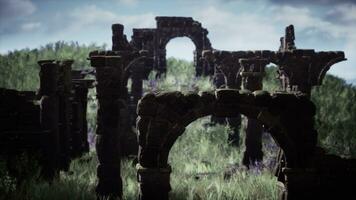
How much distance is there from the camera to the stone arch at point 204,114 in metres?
8.42

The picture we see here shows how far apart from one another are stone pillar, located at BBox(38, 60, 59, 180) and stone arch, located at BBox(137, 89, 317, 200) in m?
4.12

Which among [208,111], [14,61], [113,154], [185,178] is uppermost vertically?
[14,61]

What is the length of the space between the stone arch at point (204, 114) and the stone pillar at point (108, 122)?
1629 millimetres

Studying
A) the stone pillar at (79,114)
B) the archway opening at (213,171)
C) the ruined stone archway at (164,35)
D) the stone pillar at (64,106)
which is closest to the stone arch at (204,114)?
the archway opening at (213,171)

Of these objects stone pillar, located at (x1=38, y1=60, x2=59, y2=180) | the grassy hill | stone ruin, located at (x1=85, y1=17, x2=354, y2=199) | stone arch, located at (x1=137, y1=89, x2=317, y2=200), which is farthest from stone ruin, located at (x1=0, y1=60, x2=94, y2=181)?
stone arch, located at (x1=137, y1=89, x2=317, y2=200)

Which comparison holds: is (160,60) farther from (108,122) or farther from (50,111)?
(108,122)

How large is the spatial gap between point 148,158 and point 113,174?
2.15 meters

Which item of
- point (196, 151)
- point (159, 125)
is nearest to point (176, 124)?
point (159, 125)

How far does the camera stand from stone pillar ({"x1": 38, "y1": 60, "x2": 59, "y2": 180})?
1160 cm

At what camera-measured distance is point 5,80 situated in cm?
2753

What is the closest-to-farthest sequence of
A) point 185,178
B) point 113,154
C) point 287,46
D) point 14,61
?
point 113,154 → point 185,178 → point 287,46 → point 14,61

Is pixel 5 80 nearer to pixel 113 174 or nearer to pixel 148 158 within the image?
pixel 113 174

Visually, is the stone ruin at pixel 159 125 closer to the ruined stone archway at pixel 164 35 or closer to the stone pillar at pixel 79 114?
the stone pillar at pixel 79 114

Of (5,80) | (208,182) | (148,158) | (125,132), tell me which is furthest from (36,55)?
(148,158)
